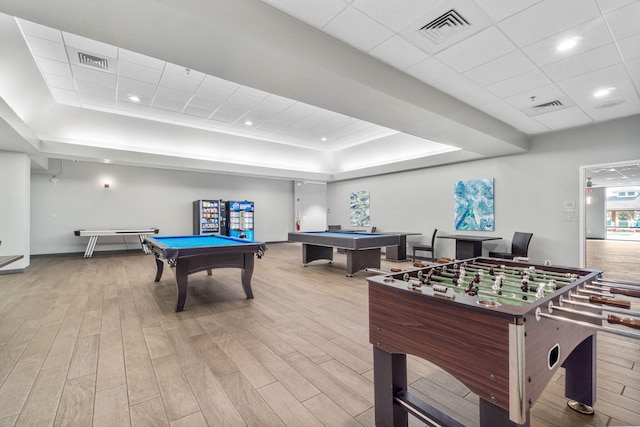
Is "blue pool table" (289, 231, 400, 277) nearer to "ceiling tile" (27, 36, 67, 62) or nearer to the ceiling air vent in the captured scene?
the ceiling air vent

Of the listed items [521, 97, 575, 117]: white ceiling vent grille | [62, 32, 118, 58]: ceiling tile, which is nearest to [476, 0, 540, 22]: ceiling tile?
[521, 97, 575, 117]: white ceiling vent grille

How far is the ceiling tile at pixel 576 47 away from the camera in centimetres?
270

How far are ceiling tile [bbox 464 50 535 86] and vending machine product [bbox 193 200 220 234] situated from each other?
26.8 feet

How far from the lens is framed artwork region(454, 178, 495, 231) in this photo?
682 centimetres

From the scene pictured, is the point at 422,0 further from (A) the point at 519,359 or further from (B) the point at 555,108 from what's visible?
(B) the point at 555,108

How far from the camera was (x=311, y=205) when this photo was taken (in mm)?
12016

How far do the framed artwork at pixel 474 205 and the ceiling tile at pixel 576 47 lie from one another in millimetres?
4004

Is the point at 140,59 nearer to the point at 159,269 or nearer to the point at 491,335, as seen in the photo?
the point at 159,269

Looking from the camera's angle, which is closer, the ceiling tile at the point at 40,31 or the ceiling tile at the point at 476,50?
the ceiling tile at the point at 476,50

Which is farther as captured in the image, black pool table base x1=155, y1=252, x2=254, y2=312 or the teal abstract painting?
the teal abstract painting

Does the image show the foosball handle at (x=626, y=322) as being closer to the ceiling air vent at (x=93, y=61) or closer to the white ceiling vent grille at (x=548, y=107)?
the white ceiling vent grille at (x=548, y=107)

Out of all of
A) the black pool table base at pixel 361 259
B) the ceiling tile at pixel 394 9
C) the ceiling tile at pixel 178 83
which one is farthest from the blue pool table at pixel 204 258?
the ceiling tile at pixel 394 9

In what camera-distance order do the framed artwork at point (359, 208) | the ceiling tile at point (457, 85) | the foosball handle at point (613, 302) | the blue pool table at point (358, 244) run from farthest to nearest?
the framed artwork at point (359, 208)
the blue pool table at point (358, 244)
the ceiling tile at point (457, 85)
the foosball handle at point (613, 302)

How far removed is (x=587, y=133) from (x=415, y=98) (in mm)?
4189
